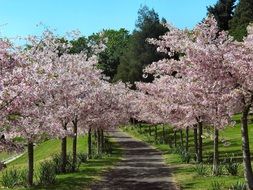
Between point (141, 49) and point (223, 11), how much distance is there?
17819 mm

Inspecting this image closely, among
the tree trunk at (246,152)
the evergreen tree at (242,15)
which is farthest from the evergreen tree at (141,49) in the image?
the tree trunk at (246,152)

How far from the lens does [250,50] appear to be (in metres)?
17.8

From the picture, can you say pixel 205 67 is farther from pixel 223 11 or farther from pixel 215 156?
pixel 223 11

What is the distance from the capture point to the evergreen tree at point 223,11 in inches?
3708

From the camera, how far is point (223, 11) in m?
95.1

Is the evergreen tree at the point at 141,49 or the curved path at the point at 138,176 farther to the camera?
the evergreen tree at the point at 141,49

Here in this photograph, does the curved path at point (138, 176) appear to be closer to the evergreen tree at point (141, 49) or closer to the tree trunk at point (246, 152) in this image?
the tree trunk at point (246, 152)

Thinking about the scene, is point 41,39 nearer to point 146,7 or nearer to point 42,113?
point 42,113

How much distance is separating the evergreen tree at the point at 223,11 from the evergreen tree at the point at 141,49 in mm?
10207

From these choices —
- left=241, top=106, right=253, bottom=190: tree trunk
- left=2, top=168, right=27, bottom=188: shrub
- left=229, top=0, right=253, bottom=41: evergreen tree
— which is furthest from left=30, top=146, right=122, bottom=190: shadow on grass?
left=229, top=0, right=253, bottom=41: evergreen tree

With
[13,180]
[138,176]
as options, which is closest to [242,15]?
[138,176]

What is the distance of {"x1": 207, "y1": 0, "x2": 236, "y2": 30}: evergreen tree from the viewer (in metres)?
94.2

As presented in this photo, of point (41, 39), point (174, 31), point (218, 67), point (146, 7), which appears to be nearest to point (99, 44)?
point (41, 39)

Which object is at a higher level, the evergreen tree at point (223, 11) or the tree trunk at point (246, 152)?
the evergreen tree at point (223, 11)
